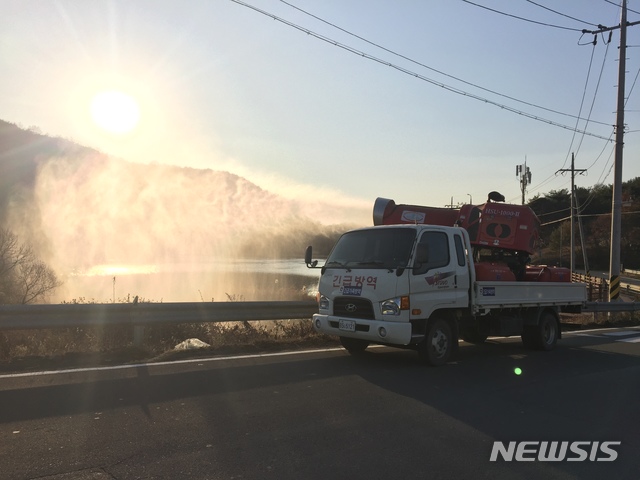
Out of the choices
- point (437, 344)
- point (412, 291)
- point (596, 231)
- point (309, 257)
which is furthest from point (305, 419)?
point (596, 231)

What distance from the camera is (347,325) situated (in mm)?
8102

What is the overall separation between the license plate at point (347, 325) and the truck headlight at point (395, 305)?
0.57 meters

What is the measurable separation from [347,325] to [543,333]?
532cm

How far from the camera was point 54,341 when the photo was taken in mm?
8852

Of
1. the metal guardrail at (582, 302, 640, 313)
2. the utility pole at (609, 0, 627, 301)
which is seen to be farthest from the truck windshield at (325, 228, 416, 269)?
the utility pole at (609, 0, 627, 301)

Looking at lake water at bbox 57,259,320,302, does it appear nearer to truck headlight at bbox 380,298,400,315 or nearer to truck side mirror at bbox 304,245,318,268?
truck side mirror at bbox 304,245,318,268

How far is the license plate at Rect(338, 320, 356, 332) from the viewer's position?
26.3 feet

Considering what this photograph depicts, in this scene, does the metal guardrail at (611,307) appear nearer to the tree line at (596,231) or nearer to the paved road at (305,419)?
the paved road at (305,419)

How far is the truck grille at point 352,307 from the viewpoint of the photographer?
8.00 meters

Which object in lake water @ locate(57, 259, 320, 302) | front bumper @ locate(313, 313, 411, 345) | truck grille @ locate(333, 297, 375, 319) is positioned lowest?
lake water @ locate(57, 259, 320, 302)

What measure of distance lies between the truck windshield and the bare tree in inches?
646

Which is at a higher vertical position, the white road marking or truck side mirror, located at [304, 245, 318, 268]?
truck side mirror, located at [304, 245, 318, 268]

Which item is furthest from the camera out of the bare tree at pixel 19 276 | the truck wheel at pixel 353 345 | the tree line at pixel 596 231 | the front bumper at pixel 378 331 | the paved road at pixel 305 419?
the tree line at pixel 596 231

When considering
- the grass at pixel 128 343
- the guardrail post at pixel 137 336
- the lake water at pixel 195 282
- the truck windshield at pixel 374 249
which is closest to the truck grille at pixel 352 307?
the truck windshield at pixel 374 249
